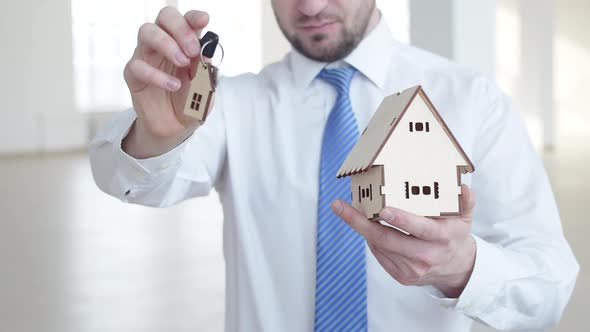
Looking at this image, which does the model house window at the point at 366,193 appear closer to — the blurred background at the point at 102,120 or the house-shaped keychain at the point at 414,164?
the house-shaped keychain at the point at 414,164

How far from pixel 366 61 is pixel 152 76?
66 cm

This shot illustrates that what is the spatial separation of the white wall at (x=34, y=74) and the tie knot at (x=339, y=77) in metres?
10.6

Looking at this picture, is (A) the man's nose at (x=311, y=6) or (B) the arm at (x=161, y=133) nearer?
(B) the arm at (x=161, y=133)

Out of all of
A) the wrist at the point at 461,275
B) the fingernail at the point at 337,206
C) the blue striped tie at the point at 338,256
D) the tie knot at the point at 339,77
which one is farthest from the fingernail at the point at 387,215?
the tie knot at the point at 339,77

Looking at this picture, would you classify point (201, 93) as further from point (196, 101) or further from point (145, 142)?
point (145, 142)

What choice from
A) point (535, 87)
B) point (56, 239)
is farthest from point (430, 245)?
point (535, 87)

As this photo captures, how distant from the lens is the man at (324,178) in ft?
5.48

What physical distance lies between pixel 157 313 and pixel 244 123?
2750 mm

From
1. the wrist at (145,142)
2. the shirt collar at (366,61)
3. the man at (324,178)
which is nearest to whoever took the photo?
the wrist at (145,142)

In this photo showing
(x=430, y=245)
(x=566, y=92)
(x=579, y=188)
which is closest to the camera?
(x=430, y=245)

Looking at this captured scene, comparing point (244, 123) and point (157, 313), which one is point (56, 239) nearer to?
point (157, 313)

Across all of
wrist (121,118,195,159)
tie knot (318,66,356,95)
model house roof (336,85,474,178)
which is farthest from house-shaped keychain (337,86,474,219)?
tie knot (318,66,356,95)

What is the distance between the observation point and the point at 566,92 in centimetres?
1591

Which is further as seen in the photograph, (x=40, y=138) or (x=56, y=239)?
(x=40, y=138)
